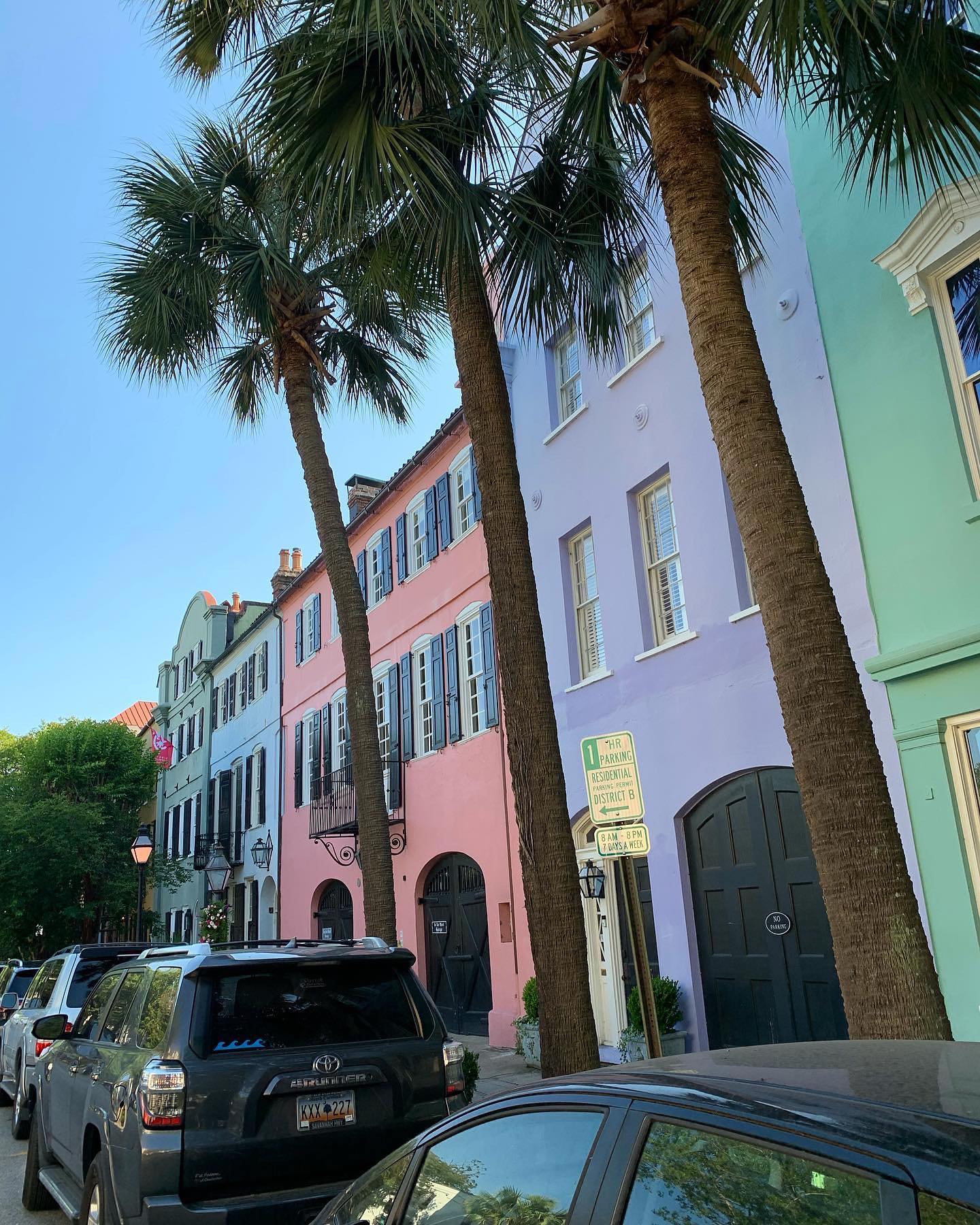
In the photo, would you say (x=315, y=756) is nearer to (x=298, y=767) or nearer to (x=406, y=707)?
(x=298, y=767)

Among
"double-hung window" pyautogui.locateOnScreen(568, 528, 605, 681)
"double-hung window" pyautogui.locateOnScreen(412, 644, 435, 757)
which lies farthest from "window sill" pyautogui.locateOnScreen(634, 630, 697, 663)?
"double-hung window" pyautogui.locateOnScreen(412, 644, 435, 757)

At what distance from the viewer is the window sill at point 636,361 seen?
41.0 feet

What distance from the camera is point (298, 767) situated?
84.7ft

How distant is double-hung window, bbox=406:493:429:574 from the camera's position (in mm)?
19594

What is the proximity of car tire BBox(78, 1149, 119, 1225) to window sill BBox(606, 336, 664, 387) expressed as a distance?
9967 millimetres

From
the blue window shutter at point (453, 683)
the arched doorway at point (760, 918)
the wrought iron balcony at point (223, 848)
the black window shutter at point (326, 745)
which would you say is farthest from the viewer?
the wrought iron balcony at point (223, 848)

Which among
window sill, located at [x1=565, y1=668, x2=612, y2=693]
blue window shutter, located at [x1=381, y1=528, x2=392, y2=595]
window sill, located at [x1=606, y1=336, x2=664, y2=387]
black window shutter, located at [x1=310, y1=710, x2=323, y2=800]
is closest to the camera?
window sill, located at [x1=606, y1=336, x2=664, y2=387]

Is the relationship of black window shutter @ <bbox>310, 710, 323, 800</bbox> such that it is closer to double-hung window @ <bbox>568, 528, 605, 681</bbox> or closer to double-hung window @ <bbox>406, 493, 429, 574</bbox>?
double-hung window @ <bbox>406, 493, 429, 574</bbox>

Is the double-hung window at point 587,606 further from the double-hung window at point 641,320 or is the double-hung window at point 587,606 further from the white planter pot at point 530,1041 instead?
the white planter pot at point 530,1041

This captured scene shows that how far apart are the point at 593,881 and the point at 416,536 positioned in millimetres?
8833

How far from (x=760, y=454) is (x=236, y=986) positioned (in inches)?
149

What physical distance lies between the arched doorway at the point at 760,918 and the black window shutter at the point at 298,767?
1535cm

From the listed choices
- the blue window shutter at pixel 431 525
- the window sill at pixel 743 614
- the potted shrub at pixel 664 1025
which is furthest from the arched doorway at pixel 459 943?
the window sill at pixel 743 614

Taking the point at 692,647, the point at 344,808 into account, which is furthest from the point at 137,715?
the point at 692,647
